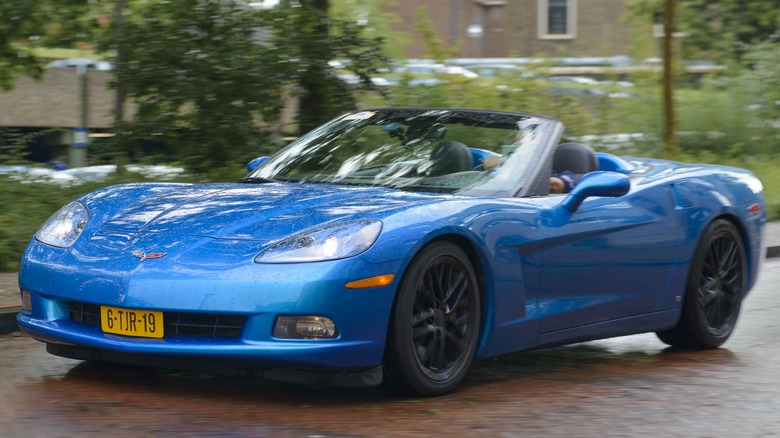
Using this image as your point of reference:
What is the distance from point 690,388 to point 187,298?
253 cm

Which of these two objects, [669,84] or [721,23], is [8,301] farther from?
[721,23]

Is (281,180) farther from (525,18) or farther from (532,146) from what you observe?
(525,18)

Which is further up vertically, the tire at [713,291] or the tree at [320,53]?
the tree at [320,53]

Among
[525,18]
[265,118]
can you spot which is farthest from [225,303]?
[525,18]

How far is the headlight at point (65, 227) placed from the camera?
223 inches

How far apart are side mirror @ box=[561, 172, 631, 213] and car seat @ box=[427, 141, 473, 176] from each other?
51 centimetres

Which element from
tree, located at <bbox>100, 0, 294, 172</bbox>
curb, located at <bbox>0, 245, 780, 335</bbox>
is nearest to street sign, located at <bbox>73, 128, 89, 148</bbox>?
tree, located at <bbox>100, 0, 294, 172</bbox>

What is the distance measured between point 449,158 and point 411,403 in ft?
4.59

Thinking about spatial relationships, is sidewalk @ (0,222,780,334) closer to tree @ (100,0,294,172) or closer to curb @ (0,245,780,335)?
curb @ (0,245,780,335)

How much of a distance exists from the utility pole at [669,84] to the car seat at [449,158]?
38.4 feet

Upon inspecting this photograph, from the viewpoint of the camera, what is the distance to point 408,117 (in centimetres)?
677

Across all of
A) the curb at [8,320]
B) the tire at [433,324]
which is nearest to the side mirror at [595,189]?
the tire at [433,324]

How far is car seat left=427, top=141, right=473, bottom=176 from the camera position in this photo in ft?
20.4

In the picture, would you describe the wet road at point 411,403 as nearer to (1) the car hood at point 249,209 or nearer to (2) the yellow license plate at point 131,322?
(2) the yellow license plate at point 131,322
